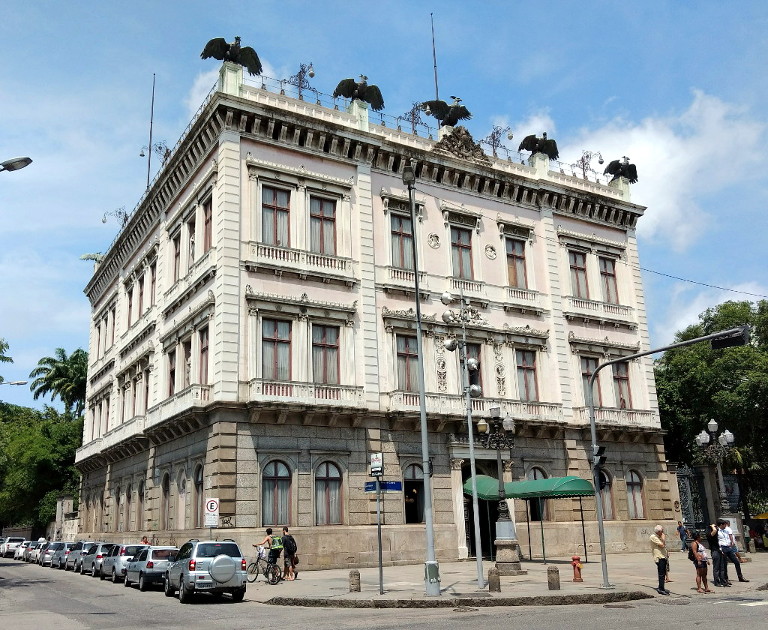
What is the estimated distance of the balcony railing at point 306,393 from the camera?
29469mm

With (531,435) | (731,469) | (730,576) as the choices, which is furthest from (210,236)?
(731,469)

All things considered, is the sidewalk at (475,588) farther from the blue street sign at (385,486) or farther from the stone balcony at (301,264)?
the stone balcony at (301,264)

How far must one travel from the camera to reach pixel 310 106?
3428 cm

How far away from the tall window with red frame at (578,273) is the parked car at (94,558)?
25270mm

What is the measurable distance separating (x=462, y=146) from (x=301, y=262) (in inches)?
454

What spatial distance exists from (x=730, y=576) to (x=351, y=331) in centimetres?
1644

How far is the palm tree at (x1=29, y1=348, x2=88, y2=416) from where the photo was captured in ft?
237

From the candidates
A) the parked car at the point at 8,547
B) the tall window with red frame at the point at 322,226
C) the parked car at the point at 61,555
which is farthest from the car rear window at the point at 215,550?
the parked car at the point at 8,547

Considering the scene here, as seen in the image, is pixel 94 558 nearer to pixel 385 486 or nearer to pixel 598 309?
pixel 385 486

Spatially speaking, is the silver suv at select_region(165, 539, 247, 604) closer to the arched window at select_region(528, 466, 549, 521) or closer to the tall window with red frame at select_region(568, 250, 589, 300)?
the arched window at select_region(528, 466, 549, 521)

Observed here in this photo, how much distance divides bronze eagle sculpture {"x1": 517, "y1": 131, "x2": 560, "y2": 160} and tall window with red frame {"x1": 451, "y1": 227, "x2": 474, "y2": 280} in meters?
7.15

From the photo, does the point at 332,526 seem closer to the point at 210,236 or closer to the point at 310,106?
the point at 210,236

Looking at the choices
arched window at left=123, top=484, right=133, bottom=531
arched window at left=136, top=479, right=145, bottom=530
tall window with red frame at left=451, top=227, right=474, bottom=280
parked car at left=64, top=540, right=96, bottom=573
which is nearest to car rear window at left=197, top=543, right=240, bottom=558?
arched window at left=136, top=479, right=145, bottom=530

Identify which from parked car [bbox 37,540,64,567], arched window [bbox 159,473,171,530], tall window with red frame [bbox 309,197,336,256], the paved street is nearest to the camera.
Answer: the paved street
